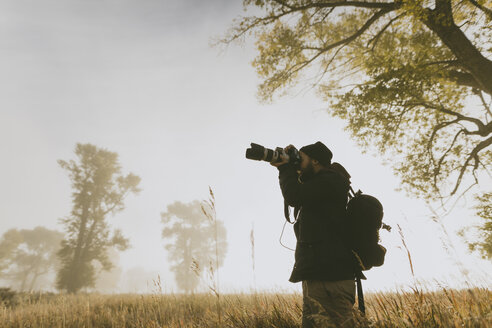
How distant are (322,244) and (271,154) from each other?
0.98 metres

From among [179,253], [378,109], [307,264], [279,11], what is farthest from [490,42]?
[179,253]

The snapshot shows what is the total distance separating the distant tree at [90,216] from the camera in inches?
719

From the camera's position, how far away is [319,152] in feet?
7.69

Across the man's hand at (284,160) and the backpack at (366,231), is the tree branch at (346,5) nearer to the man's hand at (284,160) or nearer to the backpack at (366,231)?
the man's hand at (284,160)

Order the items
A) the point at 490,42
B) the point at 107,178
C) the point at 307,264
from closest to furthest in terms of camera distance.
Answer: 1. the point at 307,264
2. the point at 490,42
3. the point at 107,178

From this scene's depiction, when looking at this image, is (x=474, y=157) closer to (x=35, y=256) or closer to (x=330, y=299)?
(x=330, y=299)

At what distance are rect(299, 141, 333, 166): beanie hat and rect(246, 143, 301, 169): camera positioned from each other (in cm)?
12

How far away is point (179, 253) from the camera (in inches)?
1335

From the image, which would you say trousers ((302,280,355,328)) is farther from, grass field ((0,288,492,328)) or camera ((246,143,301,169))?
camera ((246,143,301,169))

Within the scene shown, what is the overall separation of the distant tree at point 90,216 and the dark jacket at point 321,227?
2282cm

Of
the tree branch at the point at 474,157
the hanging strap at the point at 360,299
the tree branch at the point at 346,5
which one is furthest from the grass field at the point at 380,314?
the tree branch at the point at 346,5

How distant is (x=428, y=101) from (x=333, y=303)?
22.0ft

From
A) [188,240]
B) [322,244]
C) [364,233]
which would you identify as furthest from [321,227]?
[188,240]

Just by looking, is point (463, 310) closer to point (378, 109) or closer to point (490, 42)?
point (378, 109)
